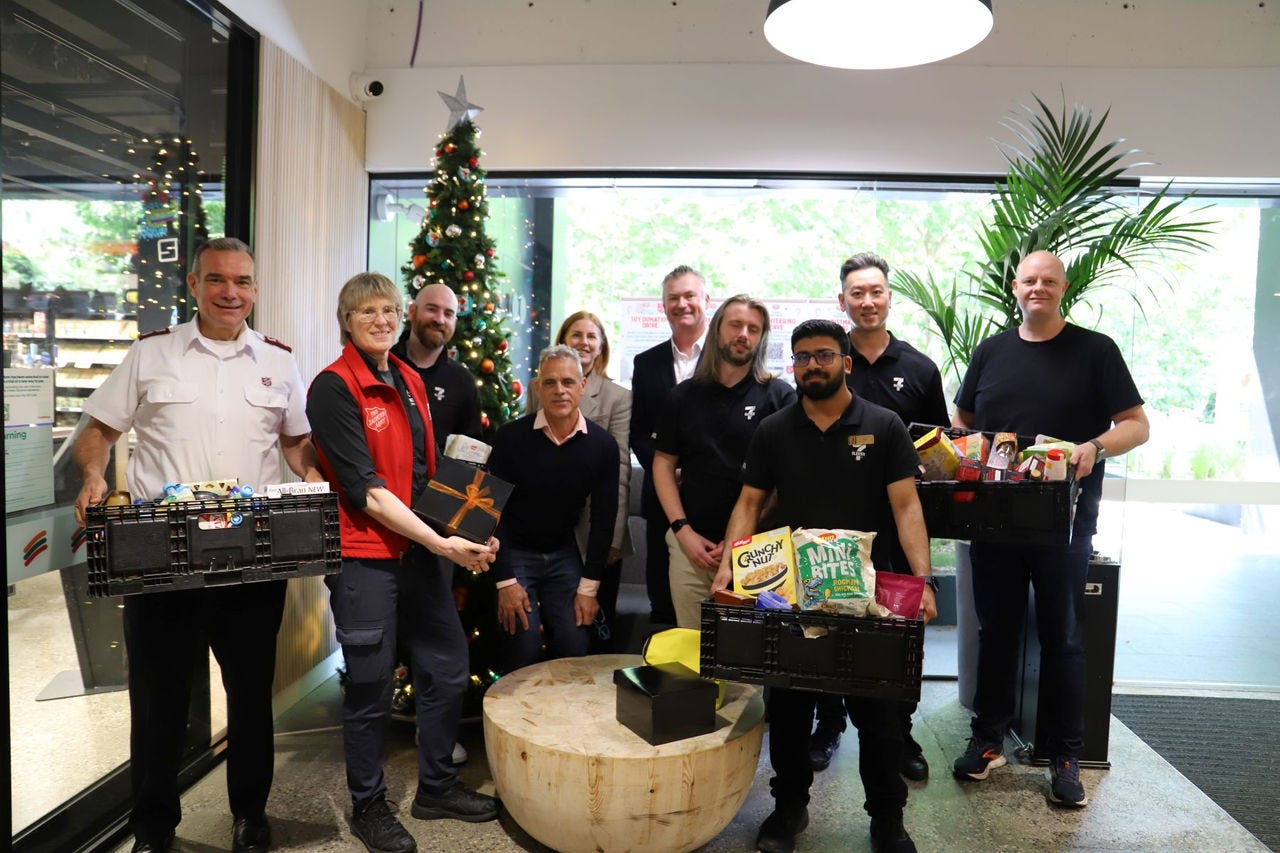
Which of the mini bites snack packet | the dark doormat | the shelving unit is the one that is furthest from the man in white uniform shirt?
the dark doormat

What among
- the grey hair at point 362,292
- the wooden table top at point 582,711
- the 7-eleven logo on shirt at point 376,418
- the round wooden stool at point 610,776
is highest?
the grey hair at point 362,292

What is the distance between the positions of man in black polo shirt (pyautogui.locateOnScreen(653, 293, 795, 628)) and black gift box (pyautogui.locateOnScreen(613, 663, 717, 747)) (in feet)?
1.99

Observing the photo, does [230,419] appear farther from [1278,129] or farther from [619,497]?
[1278,129]

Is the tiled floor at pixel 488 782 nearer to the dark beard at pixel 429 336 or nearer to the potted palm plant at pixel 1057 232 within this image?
the potted palm plant at pixel 1057 232

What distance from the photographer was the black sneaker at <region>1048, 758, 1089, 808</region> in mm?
3287

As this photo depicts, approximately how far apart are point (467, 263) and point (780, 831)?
2.77 meters

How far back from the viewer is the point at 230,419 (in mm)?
2699

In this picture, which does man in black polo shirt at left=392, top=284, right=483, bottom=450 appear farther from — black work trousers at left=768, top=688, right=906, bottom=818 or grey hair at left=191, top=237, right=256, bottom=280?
black work trousers at left=768, top=688, right=906, bottom=818

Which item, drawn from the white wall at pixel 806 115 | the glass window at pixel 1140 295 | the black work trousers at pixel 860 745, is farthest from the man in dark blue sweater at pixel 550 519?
the white wall at pixel 806 115

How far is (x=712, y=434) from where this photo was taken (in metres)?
3.34

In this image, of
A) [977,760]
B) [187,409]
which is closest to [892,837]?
[977,760]

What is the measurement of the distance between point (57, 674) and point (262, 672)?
2.27ft

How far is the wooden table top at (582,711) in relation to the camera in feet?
8.53

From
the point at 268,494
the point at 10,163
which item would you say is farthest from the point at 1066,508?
the point at 10,163
